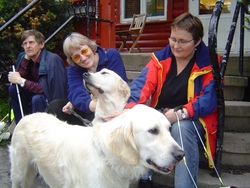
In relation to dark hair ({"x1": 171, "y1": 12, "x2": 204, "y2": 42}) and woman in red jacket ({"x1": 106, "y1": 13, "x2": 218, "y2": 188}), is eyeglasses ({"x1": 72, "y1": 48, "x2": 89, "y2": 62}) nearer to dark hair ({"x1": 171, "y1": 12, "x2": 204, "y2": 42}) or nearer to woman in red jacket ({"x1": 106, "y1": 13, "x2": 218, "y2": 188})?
woman in red jacket ({"x1": 106, "y1": 13, "x2": 218, "y2": 188})

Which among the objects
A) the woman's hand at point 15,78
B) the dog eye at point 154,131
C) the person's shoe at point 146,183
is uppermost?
the woman's hand at point 15,78

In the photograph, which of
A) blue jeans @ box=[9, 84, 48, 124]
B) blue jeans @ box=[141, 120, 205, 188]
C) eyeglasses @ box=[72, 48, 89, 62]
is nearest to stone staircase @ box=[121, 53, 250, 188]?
blue jeans @ box=[141, 120, 205, 188]

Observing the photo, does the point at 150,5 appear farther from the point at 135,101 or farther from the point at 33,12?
the point at 135,101

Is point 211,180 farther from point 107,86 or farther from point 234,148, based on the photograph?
point 107,86

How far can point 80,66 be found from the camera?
3.29m

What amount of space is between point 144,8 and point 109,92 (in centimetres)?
609

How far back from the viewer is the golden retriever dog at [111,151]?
1.77 metres

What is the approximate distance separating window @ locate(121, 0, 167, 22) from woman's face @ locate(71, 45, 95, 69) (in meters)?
5.30

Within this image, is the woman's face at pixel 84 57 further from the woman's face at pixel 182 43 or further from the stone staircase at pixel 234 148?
the stone staircase at pixel 234 148

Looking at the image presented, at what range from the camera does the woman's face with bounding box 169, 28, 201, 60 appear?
247cm

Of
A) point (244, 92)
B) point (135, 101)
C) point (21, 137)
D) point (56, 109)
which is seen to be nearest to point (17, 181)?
point (21, 137)

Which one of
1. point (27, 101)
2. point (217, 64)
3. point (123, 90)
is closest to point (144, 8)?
point (27, 101)

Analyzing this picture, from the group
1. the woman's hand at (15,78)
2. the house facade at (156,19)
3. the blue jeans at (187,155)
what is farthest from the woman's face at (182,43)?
the house facade at (156,19)

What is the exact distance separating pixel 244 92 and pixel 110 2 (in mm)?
3712
